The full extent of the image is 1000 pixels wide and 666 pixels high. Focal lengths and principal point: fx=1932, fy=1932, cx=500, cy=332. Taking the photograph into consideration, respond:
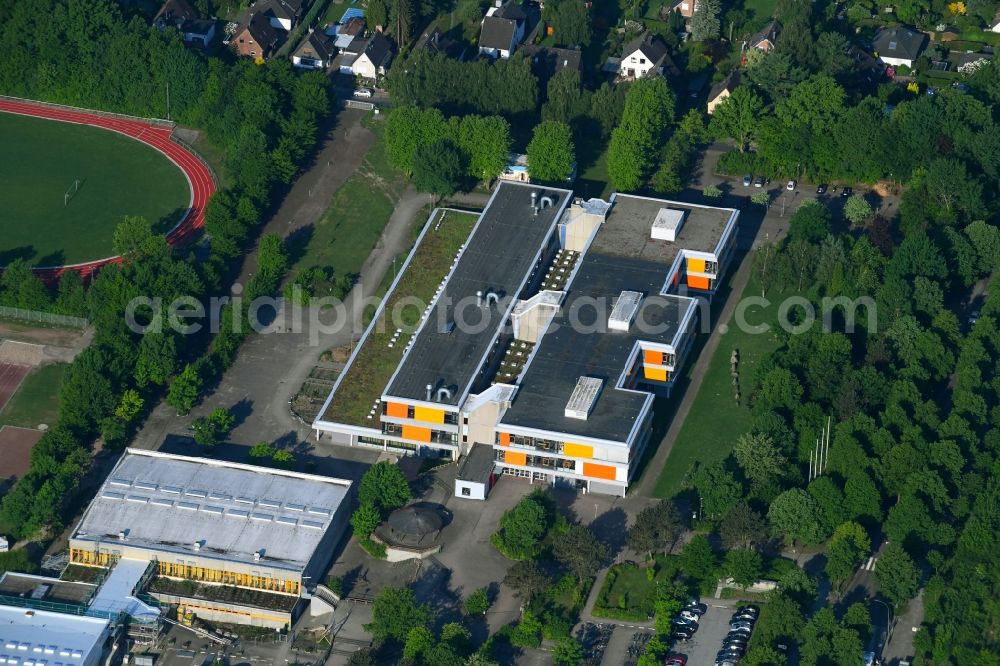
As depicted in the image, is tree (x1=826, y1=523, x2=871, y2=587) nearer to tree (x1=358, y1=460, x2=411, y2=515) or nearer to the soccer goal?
tree (x1=358, y1=460, x2=411, y2=515)

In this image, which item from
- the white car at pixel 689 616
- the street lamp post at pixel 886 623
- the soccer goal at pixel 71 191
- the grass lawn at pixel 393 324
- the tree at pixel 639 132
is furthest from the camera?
the soccer goal at pixel 71 191

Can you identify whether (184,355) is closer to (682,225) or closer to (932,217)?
(682,225)

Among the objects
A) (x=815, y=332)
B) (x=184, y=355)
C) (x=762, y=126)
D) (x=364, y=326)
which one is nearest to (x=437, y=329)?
(x=364, y=326)

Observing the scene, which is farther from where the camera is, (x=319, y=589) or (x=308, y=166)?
(x=308, y=166)

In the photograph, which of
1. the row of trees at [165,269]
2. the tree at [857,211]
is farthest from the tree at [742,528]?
the tree at [857,211]

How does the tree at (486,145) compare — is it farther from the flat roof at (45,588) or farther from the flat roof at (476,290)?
the flat roof at (45,588)

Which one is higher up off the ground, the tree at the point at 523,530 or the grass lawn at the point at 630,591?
the tree at the point at 523,530

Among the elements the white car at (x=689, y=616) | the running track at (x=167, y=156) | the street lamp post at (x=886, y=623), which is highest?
the running track at (x=167, y=156)

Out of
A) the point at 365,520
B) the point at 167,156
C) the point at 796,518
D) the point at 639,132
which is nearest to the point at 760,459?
the point at 796,518
